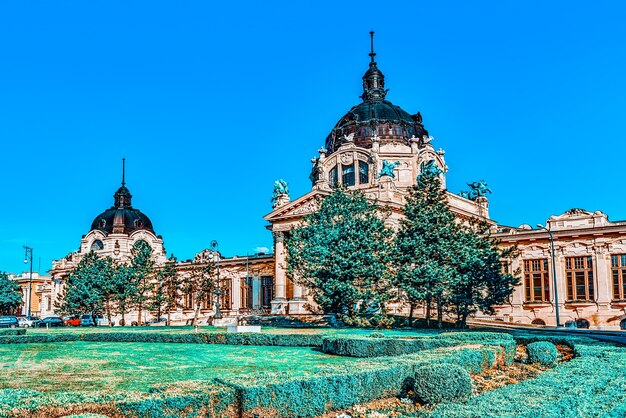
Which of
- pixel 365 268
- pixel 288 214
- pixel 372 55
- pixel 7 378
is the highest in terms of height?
pixel 372 55

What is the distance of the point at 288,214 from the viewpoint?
56.7m

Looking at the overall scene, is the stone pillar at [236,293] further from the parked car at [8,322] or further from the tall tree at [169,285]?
the parked car at [8,322]

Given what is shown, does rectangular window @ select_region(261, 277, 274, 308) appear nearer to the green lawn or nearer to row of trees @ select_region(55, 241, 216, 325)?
row of trees @ select_region(55, 241, 216, 325)

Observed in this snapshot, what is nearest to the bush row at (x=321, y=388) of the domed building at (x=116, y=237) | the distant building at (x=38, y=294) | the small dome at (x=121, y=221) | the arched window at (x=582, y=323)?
the arched window at (x=582, y=323)

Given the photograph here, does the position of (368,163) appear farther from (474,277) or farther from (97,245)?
(97,245)

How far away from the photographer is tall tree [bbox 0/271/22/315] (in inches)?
3581

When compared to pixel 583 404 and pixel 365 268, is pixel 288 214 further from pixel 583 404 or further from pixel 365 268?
pixel 583 404

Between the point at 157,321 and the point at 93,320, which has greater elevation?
the point at 93,320

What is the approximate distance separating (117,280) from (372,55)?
4156 centimetres

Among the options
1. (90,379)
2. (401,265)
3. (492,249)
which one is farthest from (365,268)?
(90,379)

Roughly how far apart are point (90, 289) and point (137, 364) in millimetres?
45329

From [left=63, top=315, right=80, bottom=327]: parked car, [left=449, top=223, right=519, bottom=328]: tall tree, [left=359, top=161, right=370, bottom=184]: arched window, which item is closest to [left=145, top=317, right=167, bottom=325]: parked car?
[left=63, top=315, right=80, bottom=327]: parked car

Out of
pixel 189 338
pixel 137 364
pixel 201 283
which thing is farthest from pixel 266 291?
pixel 137 364

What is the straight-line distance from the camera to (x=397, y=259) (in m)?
39.4
